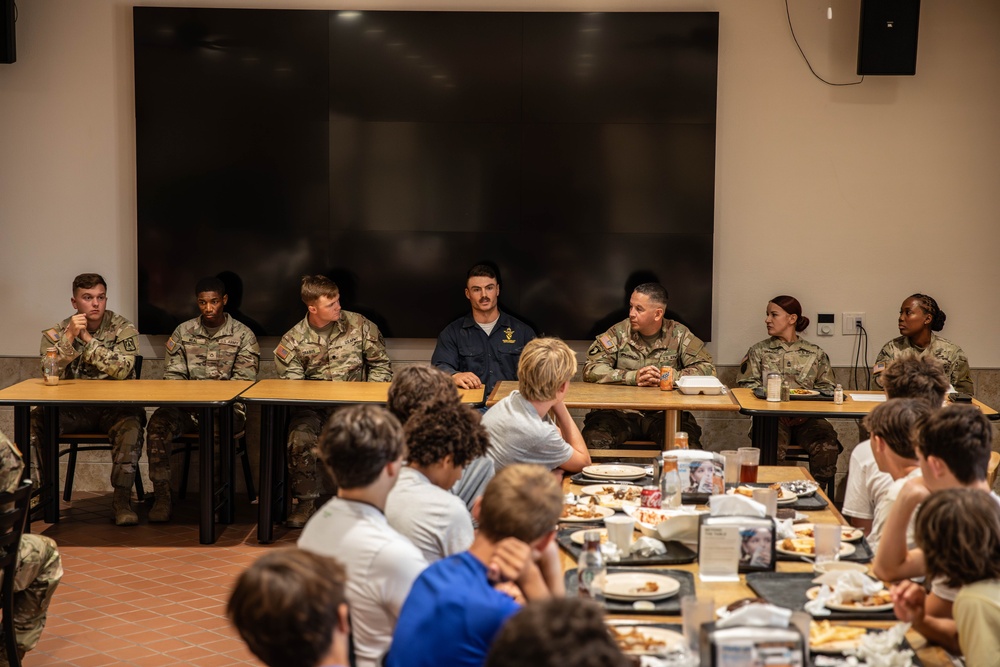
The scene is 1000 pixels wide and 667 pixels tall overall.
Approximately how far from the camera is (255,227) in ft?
23.0

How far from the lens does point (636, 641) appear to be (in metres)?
2.50

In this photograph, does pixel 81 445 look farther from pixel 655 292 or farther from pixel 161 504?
pixel 655 292

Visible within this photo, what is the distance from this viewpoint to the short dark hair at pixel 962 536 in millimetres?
2416

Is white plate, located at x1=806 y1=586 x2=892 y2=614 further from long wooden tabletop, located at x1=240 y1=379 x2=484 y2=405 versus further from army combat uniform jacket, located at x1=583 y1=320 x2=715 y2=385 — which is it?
army combat uniform jacket, located at x1=583 y1=320 x2=715 y2=385

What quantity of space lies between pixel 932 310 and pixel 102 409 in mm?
5081

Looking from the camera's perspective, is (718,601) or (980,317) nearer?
(718,601)

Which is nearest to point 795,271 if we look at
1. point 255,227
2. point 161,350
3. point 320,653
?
point 255,227

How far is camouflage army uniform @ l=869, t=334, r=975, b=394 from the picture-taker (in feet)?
21.6

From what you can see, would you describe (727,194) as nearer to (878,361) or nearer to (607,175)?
(607,175)

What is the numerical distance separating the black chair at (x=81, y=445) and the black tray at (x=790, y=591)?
4623 mm

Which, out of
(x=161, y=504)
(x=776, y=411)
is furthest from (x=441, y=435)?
(x=161, y=504)

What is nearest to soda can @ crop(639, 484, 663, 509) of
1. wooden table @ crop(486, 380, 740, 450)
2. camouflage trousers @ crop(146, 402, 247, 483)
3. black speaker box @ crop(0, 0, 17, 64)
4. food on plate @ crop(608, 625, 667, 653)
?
food on plate @ crop(608, 625, 667, 653)

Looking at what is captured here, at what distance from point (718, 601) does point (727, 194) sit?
4556 millimetres

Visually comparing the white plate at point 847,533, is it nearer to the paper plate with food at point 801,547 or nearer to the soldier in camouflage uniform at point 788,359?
the paper plate with food at point 801,547
